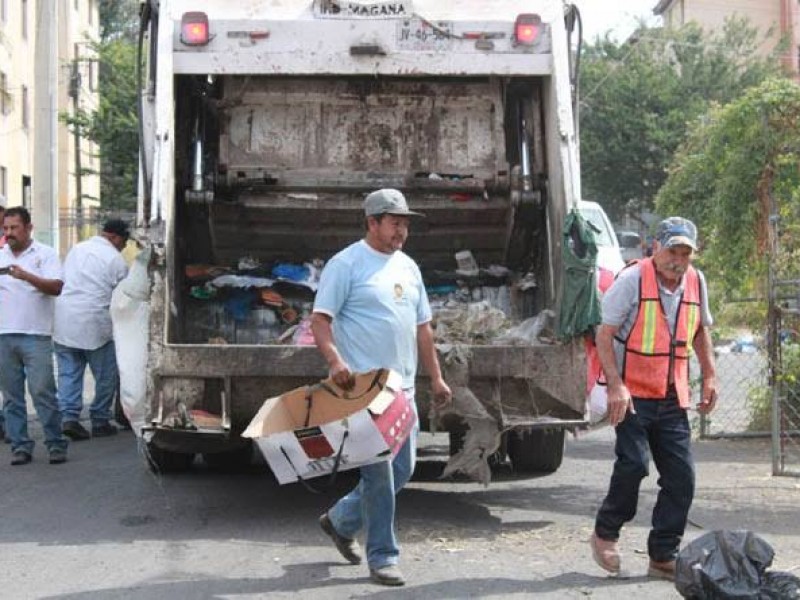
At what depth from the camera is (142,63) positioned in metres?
7.11

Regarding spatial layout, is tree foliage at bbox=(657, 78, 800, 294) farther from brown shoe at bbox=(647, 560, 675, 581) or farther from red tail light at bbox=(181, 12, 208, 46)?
red tail light at bbox=(181, 12, 208, 46)

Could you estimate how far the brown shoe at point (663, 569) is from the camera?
5.20 metres

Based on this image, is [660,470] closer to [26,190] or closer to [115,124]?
[115,124]

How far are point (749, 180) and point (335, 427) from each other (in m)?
4.10

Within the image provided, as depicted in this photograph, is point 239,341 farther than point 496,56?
Yes

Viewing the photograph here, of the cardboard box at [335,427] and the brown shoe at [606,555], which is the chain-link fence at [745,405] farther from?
the cardboard box at [335,427]

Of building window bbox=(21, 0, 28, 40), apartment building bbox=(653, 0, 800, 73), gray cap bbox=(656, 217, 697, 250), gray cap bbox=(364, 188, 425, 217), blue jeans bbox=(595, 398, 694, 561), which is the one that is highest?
apartment building bbox=(653, 0, 800, 73)

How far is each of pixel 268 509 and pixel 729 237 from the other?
356 centimetres

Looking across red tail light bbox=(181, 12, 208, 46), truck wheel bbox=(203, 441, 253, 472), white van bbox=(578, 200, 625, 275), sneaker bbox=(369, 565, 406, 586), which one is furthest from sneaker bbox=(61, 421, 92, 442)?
sneaker bbox=(369, 565, 406, 586)

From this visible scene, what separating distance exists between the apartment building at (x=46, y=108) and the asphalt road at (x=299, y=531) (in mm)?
9647

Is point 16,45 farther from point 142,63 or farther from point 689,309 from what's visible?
point 689,309

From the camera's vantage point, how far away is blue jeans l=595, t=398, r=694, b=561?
17.1 feet

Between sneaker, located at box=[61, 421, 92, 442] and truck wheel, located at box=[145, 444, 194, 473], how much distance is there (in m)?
1.69

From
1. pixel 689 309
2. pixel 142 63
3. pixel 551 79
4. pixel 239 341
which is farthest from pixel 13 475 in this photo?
pixel 689 309
